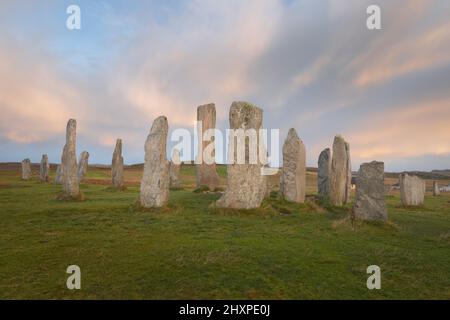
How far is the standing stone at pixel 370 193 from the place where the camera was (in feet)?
53.1

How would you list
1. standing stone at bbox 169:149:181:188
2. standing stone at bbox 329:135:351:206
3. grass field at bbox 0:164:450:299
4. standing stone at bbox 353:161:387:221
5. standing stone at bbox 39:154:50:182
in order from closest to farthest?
grass field at bbox 0:164:450:299, standing stone at bbox 353:161:387:221, standing stone at bbox 329:135:351:206, standing stone at bbox 169:149:181:188, standing stone at bbox 39:154:50:182

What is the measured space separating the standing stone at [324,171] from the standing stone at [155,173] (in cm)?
1201

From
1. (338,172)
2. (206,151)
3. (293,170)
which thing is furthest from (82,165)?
(338,172)

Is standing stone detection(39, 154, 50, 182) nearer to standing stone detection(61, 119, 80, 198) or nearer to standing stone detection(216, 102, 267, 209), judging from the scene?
standing stone detection(61, 119, 80, 198)

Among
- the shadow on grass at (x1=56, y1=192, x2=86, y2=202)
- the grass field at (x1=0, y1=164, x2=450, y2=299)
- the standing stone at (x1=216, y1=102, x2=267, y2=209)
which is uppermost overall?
the standing stone at (x1=216, y1=102, x2=267, y2=209)

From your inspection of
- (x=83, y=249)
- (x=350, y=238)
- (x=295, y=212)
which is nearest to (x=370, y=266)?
(x=350, y=238)

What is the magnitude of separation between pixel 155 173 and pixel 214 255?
342 inches

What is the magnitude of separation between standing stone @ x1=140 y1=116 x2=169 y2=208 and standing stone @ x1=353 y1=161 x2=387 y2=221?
9.01 meters

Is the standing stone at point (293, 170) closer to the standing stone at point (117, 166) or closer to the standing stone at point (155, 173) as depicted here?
the standing stone at point (155, 173)

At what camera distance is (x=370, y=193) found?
16297 mm

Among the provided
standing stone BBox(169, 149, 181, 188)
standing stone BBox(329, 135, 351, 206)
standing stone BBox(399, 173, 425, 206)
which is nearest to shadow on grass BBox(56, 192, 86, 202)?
standing stone BBox(169, 149, 181, 188)

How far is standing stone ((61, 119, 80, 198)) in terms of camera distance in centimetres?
2306

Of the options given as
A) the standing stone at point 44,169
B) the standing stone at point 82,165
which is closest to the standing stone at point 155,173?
the standing stone at point 82,165
